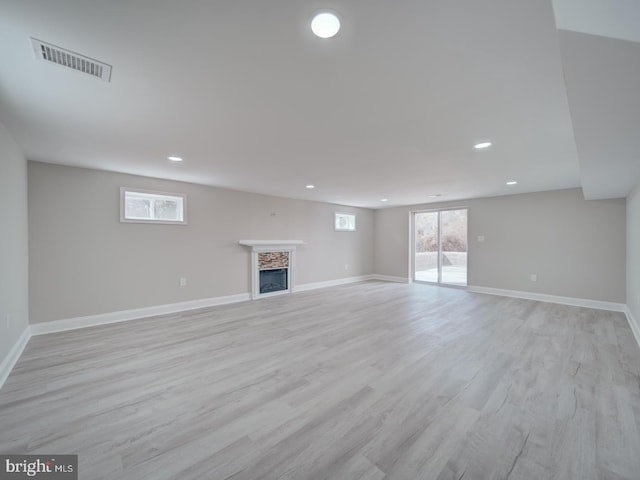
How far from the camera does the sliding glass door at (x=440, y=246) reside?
702cm

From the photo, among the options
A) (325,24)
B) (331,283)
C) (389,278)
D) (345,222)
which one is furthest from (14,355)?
(389,278)

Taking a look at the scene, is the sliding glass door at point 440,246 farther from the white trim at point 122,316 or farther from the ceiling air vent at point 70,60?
the ceiling air vent at point 70,60

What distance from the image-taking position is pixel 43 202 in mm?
3656

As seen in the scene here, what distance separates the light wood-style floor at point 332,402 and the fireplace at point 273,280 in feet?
7.07

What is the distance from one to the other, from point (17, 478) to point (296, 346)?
2234 mm

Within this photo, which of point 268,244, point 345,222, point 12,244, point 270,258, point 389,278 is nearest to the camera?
point 12,244

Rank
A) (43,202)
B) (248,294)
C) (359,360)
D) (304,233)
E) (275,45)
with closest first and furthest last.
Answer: (275,45) < (359,360) < (43,202) < (248,294) < (304,233)

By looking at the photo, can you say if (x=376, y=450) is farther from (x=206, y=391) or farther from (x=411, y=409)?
(x=206, y=391)

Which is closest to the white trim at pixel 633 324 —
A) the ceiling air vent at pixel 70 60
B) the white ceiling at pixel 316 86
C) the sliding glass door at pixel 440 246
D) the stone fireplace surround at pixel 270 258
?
the white ceiling at pixel 316 86

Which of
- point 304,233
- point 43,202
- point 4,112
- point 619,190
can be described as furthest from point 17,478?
point 619,190

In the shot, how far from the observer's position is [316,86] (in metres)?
1.83

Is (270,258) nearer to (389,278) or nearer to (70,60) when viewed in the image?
(389,278)

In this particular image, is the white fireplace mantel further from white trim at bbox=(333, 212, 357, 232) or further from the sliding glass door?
the sliding glass door

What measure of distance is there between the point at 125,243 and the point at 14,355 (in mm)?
1904
